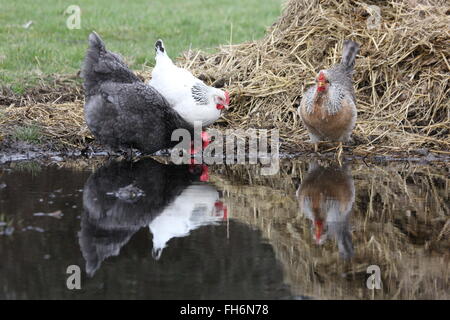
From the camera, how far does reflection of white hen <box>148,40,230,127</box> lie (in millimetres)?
8227

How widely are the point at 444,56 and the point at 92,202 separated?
16.1ft

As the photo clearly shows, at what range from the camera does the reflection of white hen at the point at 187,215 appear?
524 cm

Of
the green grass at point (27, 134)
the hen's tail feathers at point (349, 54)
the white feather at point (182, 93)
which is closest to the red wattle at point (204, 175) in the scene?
the white feather at point (182, 93)

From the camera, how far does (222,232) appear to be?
5.36 m

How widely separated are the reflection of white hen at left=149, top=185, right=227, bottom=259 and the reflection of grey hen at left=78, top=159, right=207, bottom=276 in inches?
3.4

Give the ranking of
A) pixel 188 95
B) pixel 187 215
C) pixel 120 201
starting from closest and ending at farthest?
pixel 187 215 < pixel 120 201 < pixel 188 95

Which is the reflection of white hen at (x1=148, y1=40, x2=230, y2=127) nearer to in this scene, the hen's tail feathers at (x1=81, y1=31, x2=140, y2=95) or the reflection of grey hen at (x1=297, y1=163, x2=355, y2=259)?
the hen's tail feathers at (x1=81, y1=31, x2=140, y2=95)

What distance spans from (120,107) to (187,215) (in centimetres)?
215

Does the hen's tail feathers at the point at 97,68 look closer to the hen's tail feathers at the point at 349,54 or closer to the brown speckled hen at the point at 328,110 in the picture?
the brown speckled hen at the point at 328,110

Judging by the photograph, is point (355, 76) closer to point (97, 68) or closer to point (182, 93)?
point (182, 93)

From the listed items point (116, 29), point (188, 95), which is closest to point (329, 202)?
point (188, 95)

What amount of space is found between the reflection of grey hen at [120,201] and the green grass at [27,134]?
1.03m

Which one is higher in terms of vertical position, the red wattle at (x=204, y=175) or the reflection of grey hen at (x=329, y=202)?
the red wattle at (x=204, y=175)

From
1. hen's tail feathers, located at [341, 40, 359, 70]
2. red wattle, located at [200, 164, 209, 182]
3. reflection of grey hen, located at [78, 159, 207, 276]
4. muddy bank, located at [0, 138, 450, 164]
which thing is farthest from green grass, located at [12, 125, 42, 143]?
hen's tail feathers, located at [341, 40, 359, 70]
